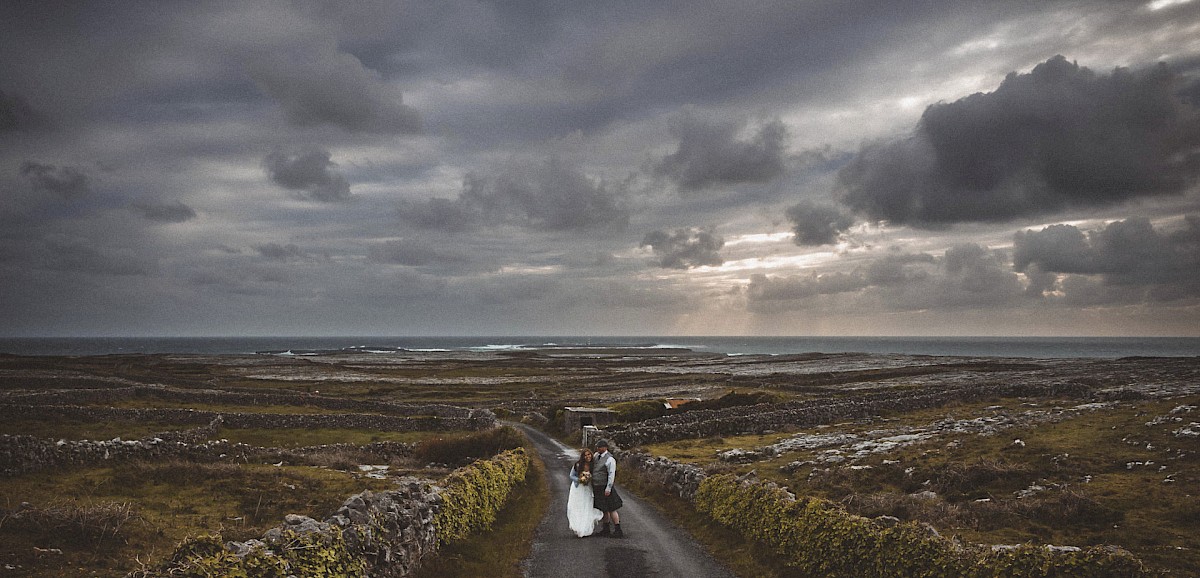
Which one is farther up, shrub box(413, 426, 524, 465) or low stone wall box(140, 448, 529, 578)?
low stone wall box(140, 448, 529, 578)

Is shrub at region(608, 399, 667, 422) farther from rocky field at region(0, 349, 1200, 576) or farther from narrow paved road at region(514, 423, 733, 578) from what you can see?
narrow paved road at region(514, 423, 733, 578)

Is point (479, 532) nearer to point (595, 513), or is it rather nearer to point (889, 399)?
point (595, 513)

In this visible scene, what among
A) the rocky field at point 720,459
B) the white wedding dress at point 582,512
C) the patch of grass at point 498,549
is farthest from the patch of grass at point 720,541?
the patch of grass at point 498,549

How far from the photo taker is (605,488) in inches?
684

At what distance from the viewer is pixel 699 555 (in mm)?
16266

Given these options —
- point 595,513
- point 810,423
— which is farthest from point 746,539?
point 810,423

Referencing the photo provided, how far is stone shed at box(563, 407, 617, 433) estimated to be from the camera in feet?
175

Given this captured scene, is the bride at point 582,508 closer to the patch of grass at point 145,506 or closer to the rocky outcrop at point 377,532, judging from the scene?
the rocky outcrop at point 377,532

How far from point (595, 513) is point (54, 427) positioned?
157ft

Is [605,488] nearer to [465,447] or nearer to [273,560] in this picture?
[273,560]

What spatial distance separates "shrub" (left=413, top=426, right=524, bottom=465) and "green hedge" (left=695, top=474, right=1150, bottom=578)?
21034 mm

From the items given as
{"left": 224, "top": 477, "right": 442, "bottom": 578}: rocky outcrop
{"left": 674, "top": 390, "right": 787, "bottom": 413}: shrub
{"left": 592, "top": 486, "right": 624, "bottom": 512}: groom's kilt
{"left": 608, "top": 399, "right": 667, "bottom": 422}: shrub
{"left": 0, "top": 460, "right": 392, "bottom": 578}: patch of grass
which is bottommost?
{"left": 608, "top": 399, "right": 667, "bottom": 422}: shrub

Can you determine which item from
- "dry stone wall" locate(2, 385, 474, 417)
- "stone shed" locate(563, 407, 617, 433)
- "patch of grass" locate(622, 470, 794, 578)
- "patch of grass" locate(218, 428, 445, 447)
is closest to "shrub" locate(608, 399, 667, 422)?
"stone shed" locate(563, 407, 617, 433)

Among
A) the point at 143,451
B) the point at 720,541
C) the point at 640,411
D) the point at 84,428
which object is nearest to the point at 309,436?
the point at 143,451
